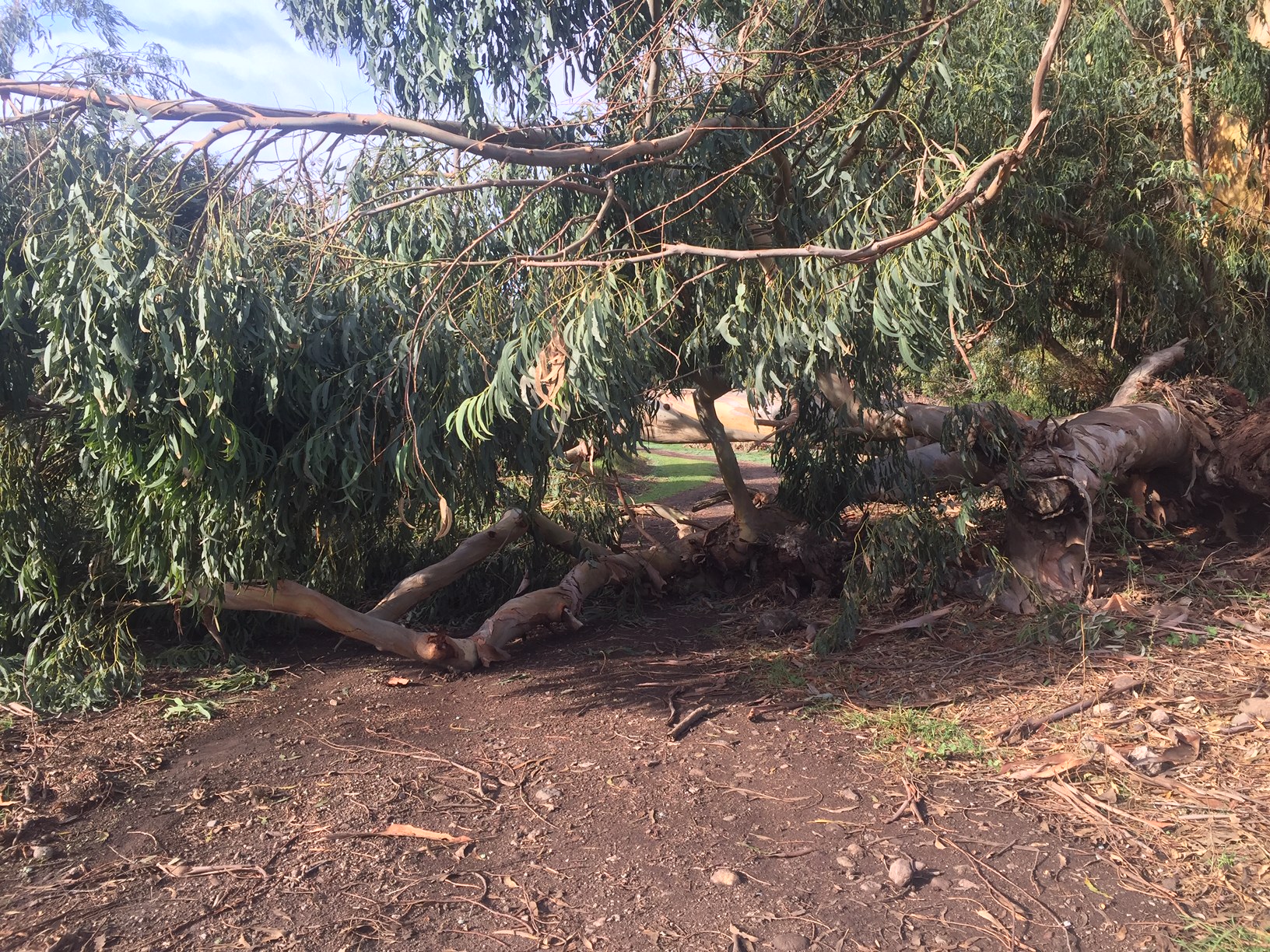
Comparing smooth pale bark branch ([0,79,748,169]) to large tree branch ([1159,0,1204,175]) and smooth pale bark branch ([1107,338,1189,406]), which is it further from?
large tree branch ([1159,0,1204,175])

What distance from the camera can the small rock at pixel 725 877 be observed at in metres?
3.38

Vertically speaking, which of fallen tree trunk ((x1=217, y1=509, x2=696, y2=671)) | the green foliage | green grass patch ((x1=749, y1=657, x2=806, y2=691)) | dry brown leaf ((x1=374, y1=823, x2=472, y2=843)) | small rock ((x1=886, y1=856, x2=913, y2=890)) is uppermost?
fallen tree trunk ((x1=217, y1=509, x2=696, y2=671))

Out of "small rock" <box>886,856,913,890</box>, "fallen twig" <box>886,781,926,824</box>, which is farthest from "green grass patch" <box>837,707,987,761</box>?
"small rock" <box>886,856,913,890</box>

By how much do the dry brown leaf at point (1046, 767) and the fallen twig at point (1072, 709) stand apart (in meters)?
0.23

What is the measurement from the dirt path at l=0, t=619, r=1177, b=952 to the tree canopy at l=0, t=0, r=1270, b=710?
1094mm

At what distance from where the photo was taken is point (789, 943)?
304 cm

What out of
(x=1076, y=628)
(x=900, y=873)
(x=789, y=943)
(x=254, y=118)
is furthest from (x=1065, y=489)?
(x=254, y=118)

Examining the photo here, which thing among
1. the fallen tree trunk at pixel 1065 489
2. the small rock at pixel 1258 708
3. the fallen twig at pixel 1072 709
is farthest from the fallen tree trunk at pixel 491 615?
the small rock at pixel 1258 708

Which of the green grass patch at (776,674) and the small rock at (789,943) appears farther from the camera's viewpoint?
the green grass patch at (776,674)

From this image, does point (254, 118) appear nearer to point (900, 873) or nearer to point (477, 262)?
point (477, 262)

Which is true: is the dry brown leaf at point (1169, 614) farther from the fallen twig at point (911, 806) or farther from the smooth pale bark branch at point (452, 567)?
the smooth pale bark branch at point (452, 567)

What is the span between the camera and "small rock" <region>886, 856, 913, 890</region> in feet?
10.9

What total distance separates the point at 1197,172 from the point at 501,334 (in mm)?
5519

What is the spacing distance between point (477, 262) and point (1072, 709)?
353 centimetres
